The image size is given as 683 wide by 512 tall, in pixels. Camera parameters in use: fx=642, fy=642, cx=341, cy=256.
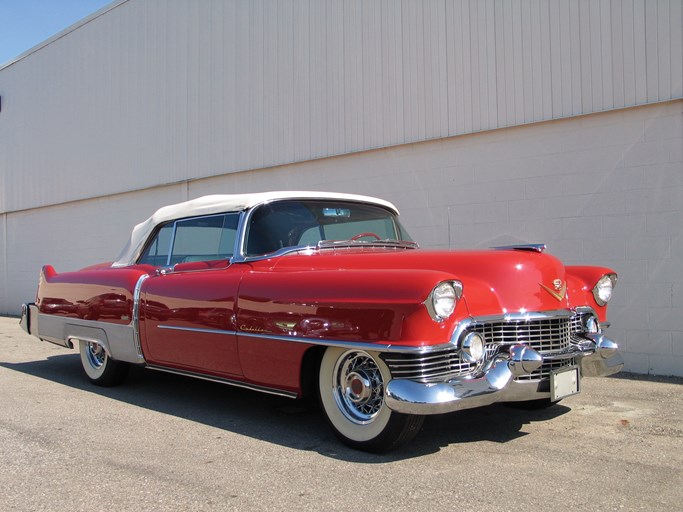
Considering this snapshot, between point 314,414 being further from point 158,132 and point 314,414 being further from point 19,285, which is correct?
point 19,285

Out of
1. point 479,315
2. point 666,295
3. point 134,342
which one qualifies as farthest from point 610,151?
point 134,342

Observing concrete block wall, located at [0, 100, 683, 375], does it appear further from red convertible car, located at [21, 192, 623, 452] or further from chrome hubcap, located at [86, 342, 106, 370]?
chrome hubcap, located at [86, 342, 106, 370]

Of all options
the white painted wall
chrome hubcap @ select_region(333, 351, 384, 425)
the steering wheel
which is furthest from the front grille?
the white painted wall

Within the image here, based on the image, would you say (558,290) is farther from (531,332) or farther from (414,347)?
(414,347)

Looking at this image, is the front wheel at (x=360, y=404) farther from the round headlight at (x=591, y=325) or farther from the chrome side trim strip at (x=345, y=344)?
the round headlight at (x=591, y=325)

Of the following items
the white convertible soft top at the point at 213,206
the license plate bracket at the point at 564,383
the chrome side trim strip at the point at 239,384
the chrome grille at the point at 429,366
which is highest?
the white convertible soft top at the point at 213,206

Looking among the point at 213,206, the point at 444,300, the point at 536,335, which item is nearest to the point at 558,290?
the point at 536,335

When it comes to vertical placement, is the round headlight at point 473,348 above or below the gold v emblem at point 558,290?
below

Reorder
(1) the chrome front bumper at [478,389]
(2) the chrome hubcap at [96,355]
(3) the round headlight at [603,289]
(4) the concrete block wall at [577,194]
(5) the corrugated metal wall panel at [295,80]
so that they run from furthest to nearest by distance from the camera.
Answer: (5) the corrugated metal wall panel at [295,80], (4) the concrete block wall at [577,194], (2) the chrome hubcap at [96,355], (3) the round headlight at [603,289], (1) the chrome front bumper at [478,389]

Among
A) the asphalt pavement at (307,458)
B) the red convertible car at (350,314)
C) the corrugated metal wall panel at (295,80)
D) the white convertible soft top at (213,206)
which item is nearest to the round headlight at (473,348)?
the red convertible car at (350,314)

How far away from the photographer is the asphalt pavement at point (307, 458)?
304cm

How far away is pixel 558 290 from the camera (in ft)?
13.3

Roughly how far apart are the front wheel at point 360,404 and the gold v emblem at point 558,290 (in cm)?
116

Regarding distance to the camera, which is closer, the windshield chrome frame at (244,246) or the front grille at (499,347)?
the front grille at (499,347)
